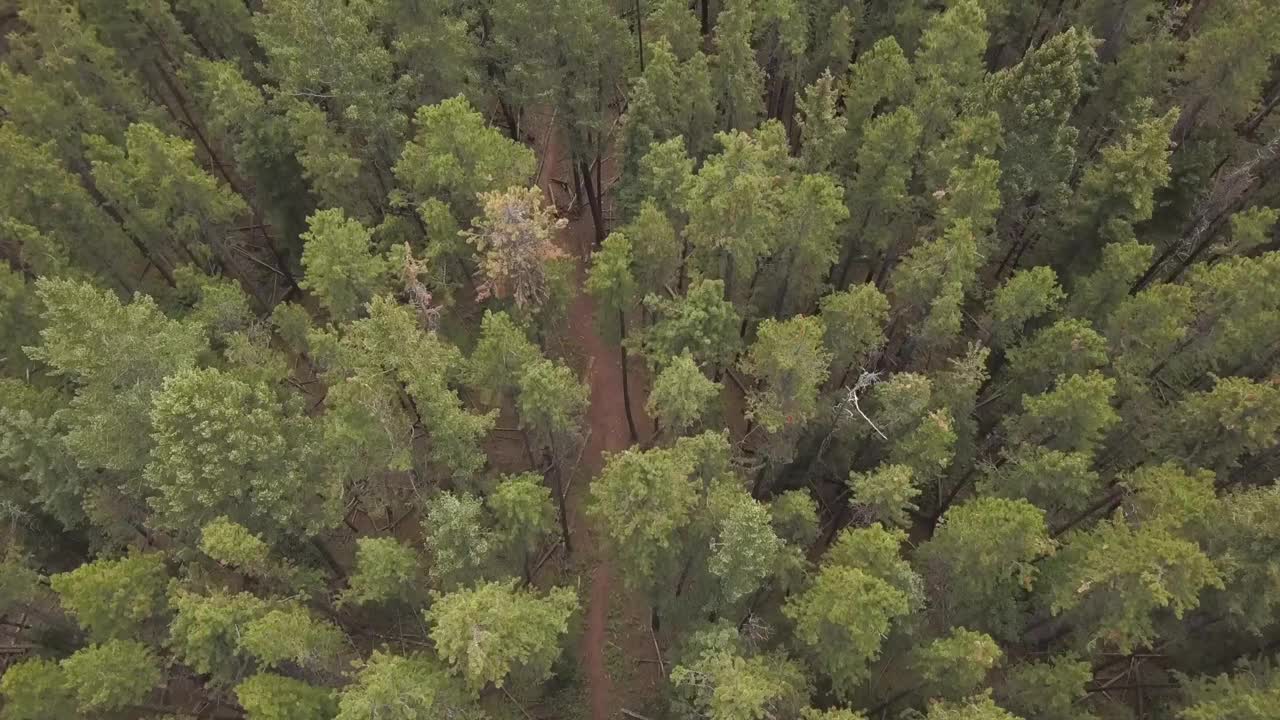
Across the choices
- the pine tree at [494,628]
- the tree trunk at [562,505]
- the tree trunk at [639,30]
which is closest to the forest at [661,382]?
the pine tree at [494,628]

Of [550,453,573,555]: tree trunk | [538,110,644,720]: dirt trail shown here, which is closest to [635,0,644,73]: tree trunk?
[538,110,644,720]: dirt trail

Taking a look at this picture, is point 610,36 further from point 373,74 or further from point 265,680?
point 265,680

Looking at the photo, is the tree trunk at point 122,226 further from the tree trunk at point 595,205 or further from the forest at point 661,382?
the tree trunk at point 595,205

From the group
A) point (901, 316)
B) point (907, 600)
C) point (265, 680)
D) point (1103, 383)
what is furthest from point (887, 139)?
point (265, 680)

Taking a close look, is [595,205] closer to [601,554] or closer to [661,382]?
[661,382]

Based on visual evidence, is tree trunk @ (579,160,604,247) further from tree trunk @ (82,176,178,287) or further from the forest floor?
tree trunk @ (82,176,178,287)
